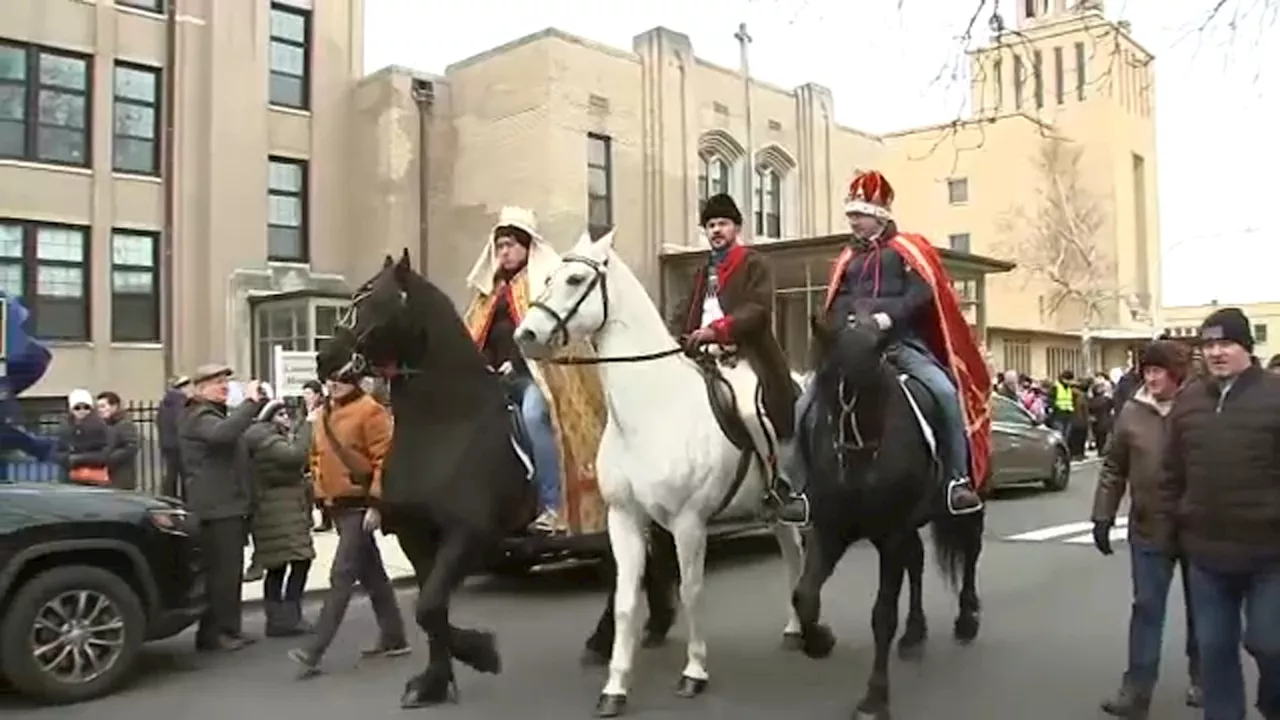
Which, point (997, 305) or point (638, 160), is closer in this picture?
point (638, 160)

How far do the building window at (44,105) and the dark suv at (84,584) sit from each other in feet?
60.2

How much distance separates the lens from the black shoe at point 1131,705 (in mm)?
6426

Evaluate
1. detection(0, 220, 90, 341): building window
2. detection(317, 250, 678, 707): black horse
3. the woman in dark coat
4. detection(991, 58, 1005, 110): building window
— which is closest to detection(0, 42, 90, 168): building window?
detection(0, 220, 90, 341): building window

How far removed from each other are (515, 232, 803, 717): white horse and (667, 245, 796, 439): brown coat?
0.56 metres

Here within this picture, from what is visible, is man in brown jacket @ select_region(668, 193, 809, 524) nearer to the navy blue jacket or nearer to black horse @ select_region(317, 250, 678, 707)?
the navy blue jacket

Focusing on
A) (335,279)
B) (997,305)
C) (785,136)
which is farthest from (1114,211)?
(335,279)

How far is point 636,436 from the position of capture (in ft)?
21.8

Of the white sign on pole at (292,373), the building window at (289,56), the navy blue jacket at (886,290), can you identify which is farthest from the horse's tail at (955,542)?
the building window at (289,56)

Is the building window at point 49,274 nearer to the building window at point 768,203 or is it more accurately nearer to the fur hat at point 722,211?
the building window at point 768,203

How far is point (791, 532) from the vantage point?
8.41m

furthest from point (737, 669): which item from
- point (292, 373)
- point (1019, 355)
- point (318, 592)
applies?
point (1019, 355)

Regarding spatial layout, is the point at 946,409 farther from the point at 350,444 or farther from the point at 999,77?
the point at 350,444

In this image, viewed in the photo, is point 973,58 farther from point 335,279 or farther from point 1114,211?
point 1114,211

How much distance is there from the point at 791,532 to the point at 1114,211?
5476 cm
